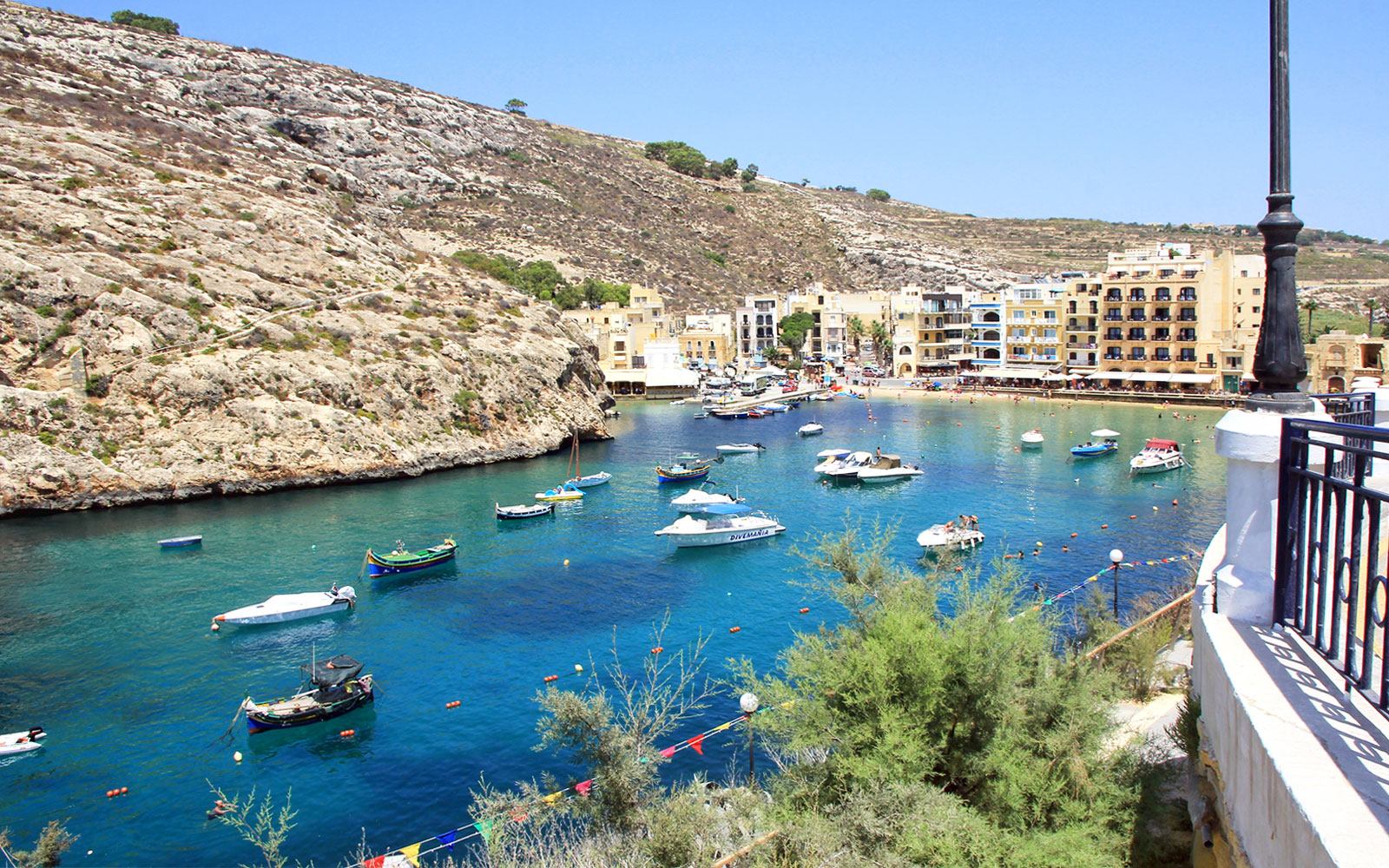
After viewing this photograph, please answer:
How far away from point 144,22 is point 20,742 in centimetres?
13470

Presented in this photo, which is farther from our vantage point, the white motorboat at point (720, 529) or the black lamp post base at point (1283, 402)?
the white motorboat at point (720, 529)

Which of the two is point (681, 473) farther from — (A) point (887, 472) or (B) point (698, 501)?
(A) point (887, 472)

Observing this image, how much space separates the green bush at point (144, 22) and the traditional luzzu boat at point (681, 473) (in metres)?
114

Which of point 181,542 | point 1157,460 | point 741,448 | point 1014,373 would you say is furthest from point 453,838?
point 1014,373

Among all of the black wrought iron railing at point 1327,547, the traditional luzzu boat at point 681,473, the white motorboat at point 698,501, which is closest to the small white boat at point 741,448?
the traditional luzzu boat at point 681,473

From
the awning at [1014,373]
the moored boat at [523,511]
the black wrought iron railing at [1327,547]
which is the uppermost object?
the black wrought iron railing at [1327,547]

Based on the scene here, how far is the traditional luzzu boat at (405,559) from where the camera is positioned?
32781 millimetres

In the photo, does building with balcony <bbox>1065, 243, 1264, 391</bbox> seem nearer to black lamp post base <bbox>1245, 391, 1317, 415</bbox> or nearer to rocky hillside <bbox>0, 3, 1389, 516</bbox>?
rocky hillside <bbox>0, 3, 1389, 516</bbox>

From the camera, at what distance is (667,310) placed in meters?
116

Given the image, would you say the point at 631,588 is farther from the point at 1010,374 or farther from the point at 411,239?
the point at 411,239

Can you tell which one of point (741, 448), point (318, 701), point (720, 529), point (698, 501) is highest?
point (741, 448)

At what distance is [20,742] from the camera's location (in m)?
19.8

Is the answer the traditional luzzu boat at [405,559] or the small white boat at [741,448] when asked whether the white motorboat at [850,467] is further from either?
the traditional luzzu boat at [405,559]

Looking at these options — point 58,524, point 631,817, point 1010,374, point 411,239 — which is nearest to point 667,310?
point 411,239
